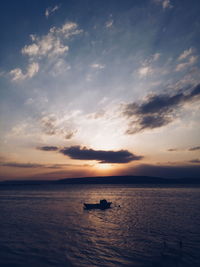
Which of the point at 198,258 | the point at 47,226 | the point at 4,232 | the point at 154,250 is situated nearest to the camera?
the point at 198,258

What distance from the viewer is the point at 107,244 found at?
2656 cm

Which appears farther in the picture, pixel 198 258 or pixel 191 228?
pixel 191 228

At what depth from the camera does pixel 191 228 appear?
114ft

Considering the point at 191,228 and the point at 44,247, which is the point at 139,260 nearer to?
the point at 44,247

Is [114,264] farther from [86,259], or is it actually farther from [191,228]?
[191,228]

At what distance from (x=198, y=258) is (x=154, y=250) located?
4.68 metres

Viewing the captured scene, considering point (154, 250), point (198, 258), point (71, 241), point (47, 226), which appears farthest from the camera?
point (47, 226)

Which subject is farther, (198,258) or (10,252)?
(10,252)

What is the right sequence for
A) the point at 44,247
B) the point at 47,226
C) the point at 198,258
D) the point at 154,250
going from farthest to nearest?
1. the point at 47,226
2. the point at 44,247
3. the point at 154,250
4. the point at 198,258

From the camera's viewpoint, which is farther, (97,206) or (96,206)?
(97,206)

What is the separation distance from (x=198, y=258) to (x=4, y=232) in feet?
95.1

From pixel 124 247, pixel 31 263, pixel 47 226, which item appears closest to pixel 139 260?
pixel 124 247

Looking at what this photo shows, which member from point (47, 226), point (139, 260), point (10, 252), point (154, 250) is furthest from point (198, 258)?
point (47, 226)

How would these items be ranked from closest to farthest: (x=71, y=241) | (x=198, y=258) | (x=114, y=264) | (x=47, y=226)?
(x=114, y=264) < (x=198, y=258) < (x=71, y=241) < (x=47, y=226)
